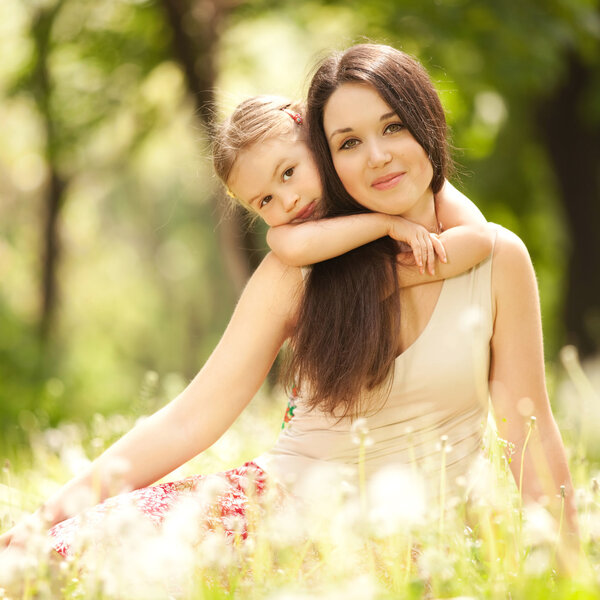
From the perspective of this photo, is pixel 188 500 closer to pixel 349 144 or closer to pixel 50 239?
pixel 349 144

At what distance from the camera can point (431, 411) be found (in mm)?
2572

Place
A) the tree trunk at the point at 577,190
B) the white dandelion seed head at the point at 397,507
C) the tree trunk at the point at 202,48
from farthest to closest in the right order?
1. the tree trunk at the point at 577,190
2. the tree trunk at the point at 202,48
3. the white dandelion seed head at the point at 397,507

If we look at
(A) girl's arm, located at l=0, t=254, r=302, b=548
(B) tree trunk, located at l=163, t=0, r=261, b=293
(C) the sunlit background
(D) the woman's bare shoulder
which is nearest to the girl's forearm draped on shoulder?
(A) girl's arm, located at l=0, t=254, r=302, b=548

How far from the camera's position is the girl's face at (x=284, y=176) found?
2.68m

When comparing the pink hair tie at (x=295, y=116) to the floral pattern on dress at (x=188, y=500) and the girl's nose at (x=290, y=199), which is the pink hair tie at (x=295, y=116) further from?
the floral pattern on dress at (x=188, y=500)

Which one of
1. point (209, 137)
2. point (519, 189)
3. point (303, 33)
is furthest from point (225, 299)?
point (209, 137)

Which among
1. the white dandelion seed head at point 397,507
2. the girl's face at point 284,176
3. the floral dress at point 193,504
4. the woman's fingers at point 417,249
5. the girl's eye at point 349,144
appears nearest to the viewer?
the white dandelion seed head at point 397,507

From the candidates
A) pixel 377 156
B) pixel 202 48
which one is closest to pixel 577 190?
pixel 202 48

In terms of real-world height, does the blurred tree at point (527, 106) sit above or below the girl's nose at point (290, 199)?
above

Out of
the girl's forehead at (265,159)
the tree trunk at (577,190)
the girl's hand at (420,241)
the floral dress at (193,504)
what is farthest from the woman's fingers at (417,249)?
the tree trunk at (577,190)

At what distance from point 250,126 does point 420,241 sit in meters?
0.68

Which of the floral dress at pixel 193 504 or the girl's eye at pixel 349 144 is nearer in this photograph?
the floral dress at pixel 193 504

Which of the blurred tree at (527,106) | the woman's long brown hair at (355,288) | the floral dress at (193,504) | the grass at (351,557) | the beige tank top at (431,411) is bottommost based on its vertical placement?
the grass at (351,557)

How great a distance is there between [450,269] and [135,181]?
16026 mm
